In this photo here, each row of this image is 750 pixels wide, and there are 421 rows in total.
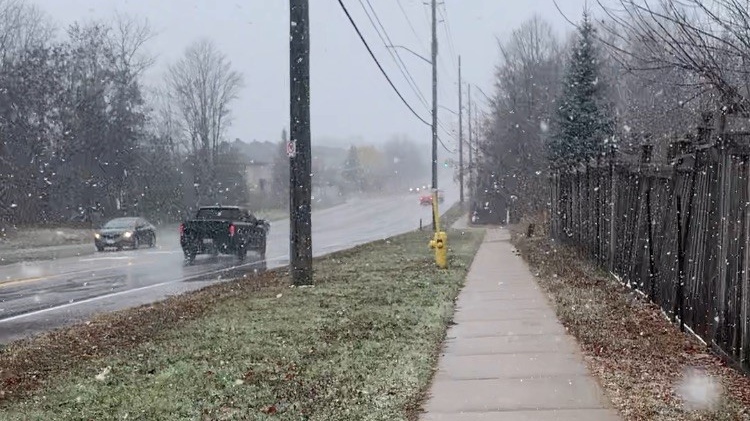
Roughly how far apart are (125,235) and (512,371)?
27341 mm

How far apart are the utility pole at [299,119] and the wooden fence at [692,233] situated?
196 inches

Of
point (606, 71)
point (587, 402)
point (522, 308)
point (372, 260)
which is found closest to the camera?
point (587, 402)

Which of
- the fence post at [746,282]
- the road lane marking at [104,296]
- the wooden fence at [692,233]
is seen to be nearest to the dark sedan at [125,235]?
the road lane marking at [104,296]

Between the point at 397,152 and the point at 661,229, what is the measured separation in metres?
166

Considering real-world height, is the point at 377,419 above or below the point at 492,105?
below

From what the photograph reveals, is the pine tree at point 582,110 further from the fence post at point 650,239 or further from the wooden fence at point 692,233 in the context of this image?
the fence post at point 650,239

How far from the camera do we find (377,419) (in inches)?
211

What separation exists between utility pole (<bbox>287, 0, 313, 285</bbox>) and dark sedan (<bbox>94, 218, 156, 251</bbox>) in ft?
66.0

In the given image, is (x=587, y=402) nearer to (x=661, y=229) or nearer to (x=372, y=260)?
(x=661, y=229)

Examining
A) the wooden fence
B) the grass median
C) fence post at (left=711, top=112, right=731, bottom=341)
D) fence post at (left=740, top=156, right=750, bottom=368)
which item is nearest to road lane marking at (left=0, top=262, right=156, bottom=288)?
the grass median

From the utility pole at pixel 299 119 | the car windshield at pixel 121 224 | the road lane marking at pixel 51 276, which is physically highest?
the utility pole at pixel 299 119

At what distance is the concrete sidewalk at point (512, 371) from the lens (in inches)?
220

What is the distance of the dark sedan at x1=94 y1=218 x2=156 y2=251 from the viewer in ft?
102

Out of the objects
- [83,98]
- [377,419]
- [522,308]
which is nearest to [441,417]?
[377,419]
